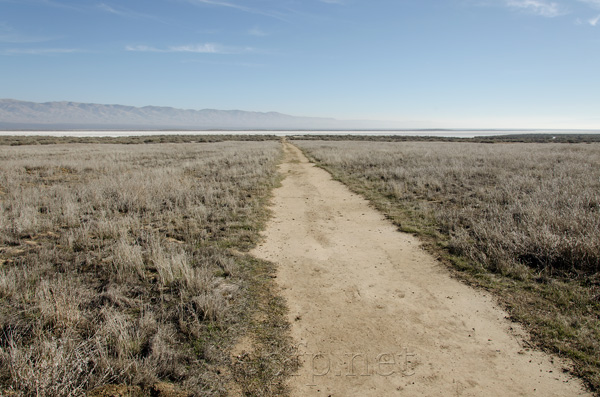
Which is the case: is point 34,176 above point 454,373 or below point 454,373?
above

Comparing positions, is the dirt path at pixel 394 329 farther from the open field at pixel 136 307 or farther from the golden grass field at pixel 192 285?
the open field at pixel 136 307

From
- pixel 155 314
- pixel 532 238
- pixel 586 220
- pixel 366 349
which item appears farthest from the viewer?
pixel 586 220

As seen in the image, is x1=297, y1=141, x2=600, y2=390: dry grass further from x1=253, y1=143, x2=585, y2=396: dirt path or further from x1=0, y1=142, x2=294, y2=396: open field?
x1=0, y1=142, x2=294, y2=396: open field

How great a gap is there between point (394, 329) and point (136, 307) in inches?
137

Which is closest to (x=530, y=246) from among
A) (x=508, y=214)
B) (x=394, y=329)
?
(x=508, y=214)

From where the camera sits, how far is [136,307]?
13.4 feet

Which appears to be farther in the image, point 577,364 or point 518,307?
point 518,307

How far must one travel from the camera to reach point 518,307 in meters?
4.15

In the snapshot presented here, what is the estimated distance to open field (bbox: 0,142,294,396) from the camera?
2785 millimetres

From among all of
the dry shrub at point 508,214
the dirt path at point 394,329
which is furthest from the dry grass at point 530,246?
the dirt path at point 394,329

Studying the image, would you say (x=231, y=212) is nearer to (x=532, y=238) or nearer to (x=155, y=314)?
(x=155, y=314)

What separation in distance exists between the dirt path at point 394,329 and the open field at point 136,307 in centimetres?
45

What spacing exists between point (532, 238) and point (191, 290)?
21.1ft

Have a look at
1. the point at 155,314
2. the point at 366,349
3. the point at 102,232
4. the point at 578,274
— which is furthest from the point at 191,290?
the point at 578,274
